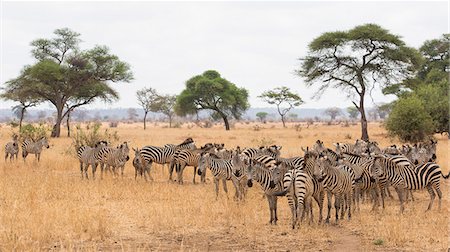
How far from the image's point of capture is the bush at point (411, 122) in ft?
100

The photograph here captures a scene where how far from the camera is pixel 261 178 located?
10680 millimetres

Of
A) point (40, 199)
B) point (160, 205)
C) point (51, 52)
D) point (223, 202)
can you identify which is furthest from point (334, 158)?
point (51, 52)

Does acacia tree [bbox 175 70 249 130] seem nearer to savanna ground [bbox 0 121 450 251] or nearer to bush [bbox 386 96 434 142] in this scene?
bush [bbox 386 96 434 142]

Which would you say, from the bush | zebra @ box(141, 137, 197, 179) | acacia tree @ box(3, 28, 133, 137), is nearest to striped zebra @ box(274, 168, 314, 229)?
zebra @ box(141, 137, 197, 179)

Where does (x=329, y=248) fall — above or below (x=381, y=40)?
below

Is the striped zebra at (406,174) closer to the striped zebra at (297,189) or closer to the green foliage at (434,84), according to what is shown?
the striped zebra at (297,189)

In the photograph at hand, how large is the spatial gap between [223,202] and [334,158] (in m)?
3.24

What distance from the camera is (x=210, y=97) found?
61.8m

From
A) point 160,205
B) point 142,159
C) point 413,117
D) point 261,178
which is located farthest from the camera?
point 413,117

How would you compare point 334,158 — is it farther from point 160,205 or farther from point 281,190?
point 160,205

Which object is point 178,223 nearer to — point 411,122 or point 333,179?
point 333,179

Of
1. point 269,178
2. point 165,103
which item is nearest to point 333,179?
point 269,178

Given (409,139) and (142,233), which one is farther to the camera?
(409,139)

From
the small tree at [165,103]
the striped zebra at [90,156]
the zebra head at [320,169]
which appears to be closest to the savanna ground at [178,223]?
the zebra head at [320,169]
